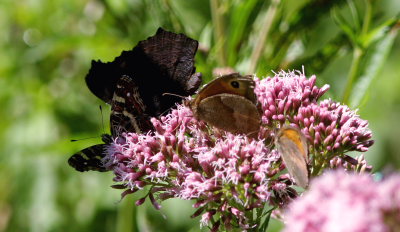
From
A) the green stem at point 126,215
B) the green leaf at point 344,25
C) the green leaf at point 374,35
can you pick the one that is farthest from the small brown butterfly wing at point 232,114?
the green stem at point 126,215

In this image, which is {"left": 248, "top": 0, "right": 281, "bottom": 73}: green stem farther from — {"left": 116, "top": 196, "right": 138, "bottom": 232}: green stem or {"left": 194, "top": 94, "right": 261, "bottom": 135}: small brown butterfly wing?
{"left": 116, "top": 196, "right": 138, "bottom": 232}: green stem

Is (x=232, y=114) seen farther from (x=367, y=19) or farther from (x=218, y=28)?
(x=367, y=19)

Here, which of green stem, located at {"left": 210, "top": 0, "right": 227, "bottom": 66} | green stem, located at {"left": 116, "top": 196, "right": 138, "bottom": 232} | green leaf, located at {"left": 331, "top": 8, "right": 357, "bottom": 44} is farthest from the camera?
green stem, located at {"left": 116, "top": 196, "right": 138, "bottom": 232}

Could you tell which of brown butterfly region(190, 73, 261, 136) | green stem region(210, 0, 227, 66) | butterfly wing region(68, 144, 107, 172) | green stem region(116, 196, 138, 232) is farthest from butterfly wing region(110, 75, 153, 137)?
green stem region(116, 196, 138, 232)

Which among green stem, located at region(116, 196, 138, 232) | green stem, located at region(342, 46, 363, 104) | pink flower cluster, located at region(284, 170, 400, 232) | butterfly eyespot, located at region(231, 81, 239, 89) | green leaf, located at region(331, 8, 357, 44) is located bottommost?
pink flower cluster, located at region(284, 170, 400, 232)

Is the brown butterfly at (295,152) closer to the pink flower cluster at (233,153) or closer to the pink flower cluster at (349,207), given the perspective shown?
the pink flower cluster at (233,153)

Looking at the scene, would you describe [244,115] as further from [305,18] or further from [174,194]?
[305,18]

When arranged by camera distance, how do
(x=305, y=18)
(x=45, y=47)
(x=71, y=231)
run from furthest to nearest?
(x=71, y=231) < (x=45, y=47) < (x=305, y=18)

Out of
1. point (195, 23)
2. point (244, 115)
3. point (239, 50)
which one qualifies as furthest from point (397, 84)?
point (244, 115)
